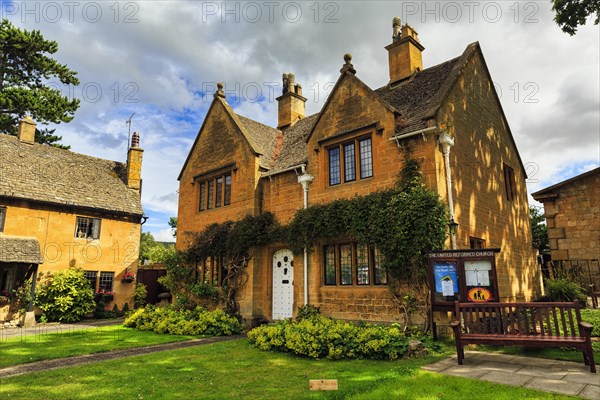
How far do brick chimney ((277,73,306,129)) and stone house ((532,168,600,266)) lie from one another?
502 inches

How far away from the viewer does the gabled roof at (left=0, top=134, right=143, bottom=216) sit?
21250 millimetres

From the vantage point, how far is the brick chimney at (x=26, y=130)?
962 inches

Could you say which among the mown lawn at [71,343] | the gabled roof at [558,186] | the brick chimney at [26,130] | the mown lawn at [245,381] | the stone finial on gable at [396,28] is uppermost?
the stone finial on gable at [396,28]

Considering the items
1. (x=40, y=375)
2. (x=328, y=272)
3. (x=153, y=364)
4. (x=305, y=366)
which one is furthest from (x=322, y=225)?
(x=40, y=375)

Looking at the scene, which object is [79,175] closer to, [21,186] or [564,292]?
[21,186]

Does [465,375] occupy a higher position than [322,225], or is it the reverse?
[322,225]

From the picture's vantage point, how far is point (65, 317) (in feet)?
65.5

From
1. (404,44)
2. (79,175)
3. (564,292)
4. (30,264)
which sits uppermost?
(404,44)

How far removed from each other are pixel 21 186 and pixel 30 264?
15.0 feet

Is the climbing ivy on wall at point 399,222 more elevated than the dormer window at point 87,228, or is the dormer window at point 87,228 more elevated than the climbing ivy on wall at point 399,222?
the dormer window at point 87,228

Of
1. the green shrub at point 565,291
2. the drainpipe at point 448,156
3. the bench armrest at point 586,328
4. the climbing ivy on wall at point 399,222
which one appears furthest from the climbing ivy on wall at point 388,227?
the green shrub at point 565,291

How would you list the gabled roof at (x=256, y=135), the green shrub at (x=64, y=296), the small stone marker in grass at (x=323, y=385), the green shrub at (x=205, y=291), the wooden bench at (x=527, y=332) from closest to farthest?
the small stone marker in grass at (x=323, y=385)
the wooden bench at (x=527, y=332)
the green shrub at (x=205, y=291)
the gabled roof at (x=256, y=135)
the green shrub at (x=64, y=296)

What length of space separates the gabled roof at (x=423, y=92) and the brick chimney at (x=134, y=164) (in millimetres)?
18468

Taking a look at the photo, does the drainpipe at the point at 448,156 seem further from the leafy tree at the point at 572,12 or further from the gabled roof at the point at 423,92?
the leafy tree at the point at 572,12
